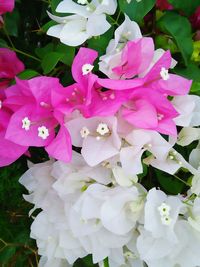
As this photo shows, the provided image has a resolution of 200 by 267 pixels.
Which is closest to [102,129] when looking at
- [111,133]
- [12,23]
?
[111,133]

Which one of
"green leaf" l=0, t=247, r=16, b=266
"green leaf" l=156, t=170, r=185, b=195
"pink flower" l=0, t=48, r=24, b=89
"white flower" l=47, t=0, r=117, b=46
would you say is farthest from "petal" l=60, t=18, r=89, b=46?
"green leaf" l=0, t=247, r=16, b=266

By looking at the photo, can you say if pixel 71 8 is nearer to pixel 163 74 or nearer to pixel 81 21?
pixel 81 21

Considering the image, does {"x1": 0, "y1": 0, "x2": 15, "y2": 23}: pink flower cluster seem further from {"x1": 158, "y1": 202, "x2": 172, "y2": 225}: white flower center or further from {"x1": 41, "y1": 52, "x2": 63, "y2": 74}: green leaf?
{"x1": 158, "y1": 202, "x2": 172, "y2": 225}: white flower center

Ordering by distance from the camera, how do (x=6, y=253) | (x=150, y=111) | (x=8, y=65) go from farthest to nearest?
(x=6, y=253) → (x=8, y=65) → (x=150, y=111)

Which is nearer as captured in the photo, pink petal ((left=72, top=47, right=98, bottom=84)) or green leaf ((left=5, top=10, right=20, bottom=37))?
pink petal ((left=72, top=47, right=98, bottom=84))

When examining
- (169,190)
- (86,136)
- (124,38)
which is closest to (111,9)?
(124,38)

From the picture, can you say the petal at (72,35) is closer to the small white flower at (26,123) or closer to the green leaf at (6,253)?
the small white flower at (26,123)

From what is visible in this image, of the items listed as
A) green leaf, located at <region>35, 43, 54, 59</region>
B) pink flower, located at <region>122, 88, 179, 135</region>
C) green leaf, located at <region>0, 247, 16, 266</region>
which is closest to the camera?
pink flower, located at <region>122, 88, 179, 135</region>
